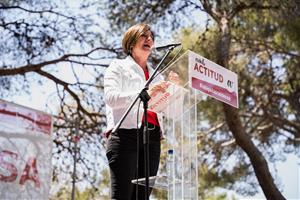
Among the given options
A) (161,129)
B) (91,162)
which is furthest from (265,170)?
(161,129)

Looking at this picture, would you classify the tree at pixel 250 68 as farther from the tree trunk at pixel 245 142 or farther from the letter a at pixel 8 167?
the letter a at pixel 8 167

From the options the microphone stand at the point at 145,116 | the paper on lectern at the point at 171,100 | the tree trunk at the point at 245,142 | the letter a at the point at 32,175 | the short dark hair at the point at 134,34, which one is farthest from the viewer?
the tree trunk at the point at 245,142

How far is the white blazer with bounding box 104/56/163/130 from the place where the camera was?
1.84 metres

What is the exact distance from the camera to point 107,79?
76.0 inches

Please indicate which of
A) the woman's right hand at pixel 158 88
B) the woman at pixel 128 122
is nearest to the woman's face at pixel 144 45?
the woman at pixel 128 122

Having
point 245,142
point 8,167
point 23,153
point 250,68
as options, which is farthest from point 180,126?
point 250,68

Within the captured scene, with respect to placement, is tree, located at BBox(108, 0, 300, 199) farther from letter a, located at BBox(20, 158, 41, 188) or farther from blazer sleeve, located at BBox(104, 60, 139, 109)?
blazer sleeve, located at BBox(104, 60, 139, 109)

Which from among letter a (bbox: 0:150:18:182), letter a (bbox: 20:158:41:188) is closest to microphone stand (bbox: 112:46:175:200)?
letter a (bbox: 0:150:18:182)

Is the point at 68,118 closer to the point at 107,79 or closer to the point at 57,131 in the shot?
the point at 57,131

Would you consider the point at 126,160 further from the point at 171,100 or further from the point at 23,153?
the point at 23,153

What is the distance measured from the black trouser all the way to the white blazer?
0.04m

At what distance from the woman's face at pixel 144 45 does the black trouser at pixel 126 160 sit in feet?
0.93

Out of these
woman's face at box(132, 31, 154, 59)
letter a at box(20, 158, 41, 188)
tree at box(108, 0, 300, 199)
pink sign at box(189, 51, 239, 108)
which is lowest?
letter a at box(20, 158, 41, 188)

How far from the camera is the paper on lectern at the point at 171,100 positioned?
1.79 meters
